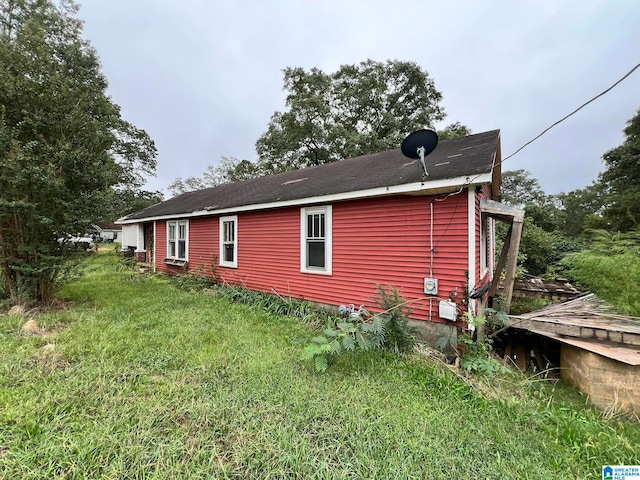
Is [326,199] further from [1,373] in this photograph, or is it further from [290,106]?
[290,106]

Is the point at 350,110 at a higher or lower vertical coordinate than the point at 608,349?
higher

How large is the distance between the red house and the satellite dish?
36cm

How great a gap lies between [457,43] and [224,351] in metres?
16.6

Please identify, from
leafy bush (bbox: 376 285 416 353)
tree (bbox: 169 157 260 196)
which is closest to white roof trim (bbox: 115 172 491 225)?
leafy bush (bbox: 376 285 416 353)

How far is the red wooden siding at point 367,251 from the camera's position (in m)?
4.32

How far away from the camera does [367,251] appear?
5.23m

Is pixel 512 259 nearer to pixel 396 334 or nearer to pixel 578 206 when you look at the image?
pixel 396 334

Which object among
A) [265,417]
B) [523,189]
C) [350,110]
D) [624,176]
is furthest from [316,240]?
[523,189]

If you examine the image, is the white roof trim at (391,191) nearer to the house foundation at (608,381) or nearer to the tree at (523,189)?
the house foundation at (608,381)

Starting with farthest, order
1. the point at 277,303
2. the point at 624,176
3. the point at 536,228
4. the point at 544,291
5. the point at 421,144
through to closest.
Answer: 1. the point at 624,176
2. the point at 536,228
3. the point at 544,291
4. the point at 277,303
5. the point at 421,144

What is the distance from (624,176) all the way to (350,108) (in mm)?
18078

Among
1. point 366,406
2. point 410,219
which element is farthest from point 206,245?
point 366,406

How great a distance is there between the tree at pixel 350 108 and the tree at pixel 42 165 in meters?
15.1

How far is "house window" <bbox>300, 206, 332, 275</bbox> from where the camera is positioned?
19.0 feet
